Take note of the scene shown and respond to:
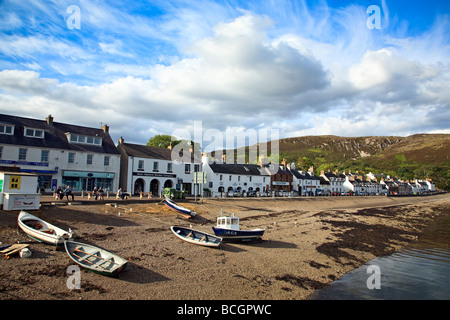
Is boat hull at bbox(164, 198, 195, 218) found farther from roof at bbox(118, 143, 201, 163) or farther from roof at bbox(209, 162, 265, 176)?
roof at bbox(209, 162, 265, 176)

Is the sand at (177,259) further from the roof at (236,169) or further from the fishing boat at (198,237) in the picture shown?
the roof at (236,169)

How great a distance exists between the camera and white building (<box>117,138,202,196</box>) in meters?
44.9

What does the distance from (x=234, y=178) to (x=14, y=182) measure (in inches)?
1838

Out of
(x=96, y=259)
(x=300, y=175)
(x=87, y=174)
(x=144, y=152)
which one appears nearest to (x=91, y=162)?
(x=87, y=174)

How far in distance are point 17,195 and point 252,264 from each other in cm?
1868

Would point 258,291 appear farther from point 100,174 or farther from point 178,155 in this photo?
point 178,155

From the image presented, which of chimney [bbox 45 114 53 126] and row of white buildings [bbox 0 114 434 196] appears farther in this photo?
chimney [bbox 45 114 53 126]

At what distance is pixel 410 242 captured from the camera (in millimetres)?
27406

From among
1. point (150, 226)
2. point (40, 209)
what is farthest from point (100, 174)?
point (150, 226)

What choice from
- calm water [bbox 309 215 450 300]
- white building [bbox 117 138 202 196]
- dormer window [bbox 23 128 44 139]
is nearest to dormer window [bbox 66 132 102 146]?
dormer window [bbox 23 128 44 139]

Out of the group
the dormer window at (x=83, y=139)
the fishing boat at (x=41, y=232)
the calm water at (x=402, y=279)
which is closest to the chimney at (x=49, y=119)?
the dormer window at (x=83, y=139)

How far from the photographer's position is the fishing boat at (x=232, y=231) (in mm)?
21062

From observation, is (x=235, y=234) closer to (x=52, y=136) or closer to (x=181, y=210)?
(x=181, y=210)

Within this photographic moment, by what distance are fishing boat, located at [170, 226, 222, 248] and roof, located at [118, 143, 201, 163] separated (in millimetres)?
27482
